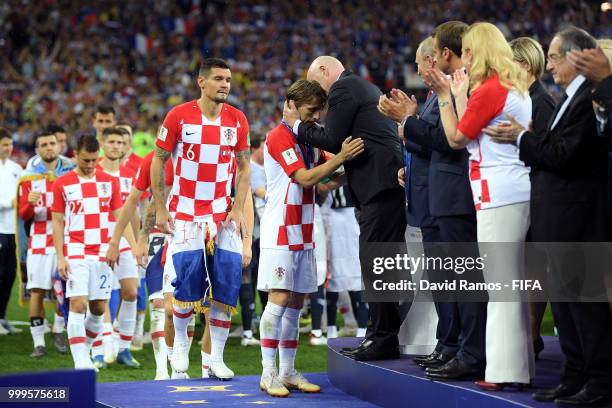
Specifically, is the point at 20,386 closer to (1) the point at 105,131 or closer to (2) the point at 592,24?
(1) the point at 105,131

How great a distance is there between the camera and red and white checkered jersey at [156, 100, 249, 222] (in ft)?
24.0

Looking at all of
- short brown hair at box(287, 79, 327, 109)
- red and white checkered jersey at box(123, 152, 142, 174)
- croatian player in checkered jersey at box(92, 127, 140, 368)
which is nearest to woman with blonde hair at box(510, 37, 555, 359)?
short brown hair at box(287, 79, 327, 109)

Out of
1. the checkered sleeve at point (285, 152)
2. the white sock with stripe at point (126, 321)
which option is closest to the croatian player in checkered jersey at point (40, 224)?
the white sock with stripe at point (126, 321)

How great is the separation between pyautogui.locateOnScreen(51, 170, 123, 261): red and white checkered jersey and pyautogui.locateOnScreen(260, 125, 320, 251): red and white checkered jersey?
108 inches

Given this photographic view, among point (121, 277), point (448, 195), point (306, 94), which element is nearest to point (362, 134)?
point (306, 94)

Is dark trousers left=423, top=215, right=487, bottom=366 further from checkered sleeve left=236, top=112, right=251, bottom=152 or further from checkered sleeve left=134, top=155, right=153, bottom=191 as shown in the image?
checkered sleeve left=134, top=155, right=153, bottom=191

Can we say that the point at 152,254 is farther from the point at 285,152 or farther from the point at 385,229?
the point at 385,229

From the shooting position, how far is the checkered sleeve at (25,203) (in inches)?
402

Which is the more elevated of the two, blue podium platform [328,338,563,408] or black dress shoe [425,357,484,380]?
black dress shoe [425,357,484,380]

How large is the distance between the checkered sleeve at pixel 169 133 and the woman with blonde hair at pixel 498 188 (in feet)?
8.48

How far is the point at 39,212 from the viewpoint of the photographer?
10.2m

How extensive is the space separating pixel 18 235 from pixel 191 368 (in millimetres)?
3007

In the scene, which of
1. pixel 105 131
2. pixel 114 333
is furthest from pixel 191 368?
pixel 105 131
